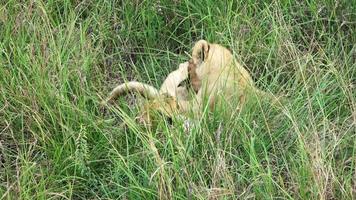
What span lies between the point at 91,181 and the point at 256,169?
577mm

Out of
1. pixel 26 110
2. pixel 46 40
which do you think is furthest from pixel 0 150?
pixel 46 40

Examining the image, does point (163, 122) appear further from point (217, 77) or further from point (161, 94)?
point (217, 77)

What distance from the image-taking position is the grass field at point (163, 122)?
2719 mm

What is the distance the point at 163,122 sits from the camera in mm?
2955

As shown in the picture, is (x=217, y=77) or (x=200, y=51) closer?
Result: (x=217, y=77)

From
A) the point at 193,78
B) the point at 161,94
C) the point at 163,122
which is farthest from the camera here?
the point at 193,78

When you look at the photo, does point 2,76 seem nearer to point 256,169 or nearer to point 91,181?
point 91,181

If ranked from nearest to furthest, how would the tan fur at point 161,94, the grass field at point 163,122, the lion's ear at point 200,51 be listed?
the grass field at point 163,122 → the tan fur at point 161,94 → the lion's ear at point 200,51

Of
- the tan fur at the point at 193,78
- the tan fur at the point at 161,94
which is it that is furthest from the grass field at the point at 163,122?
the tan fur at the point at 193,78

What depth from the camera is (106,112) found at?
10.5ft

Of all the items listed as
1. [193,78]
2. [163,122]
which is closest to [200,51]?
[193,78]

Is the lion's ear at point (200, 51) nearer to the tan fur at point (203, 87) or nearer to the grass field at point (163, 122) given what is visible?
the tan fur at point (203, 87)

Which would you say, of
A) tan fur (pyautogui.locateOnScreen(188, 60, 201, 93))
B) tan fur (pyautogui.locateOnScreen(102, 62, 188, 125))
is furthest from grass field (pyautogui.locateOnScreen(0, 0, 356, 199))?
tan fur (pyautogui.locateOnScreen(188, 60, 201, 93))

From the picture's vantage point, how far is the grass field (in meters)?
2.72
